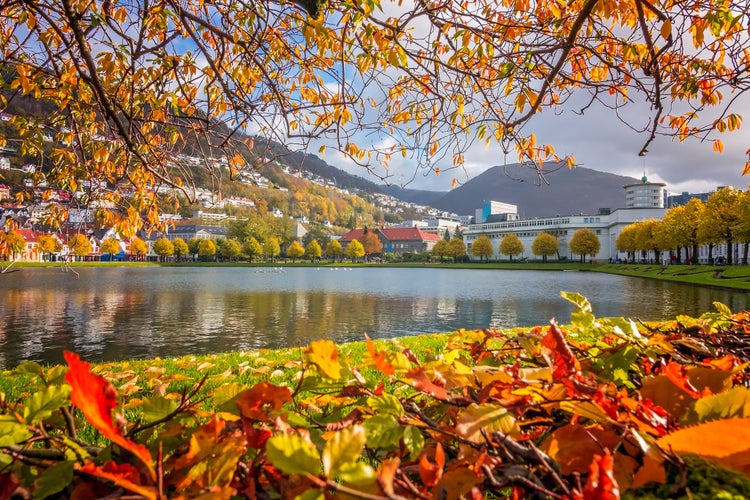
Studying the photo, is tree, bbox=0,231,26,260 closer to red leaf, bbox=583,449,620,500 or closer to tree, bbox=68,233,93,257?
tree, bbox=68,233,93,257

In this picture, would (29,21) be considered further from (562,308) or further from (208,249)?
(208,249)

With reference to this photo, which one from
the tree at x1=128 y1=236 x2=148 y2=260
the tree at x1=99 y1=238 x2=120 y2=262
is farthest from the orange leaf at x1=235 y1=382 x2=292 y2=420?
the tree at x1=99 y1=238 x2=120 y2=262

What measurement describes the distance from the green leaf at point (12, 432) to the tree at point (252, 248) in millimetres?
109119

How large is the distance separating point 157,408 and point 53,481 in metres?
0.20

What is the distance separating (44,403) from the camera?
63cm

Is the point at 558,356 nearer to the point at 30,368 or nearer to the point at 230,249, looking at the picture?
the point at 30,368

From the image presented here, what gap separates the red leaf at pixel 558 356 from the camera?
766 mm

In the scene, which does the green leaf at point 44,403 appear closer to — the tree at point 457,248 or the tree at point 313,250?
the tree at point 457,248

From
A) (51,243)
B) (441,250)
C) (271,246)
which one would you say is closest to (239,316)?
(51,243)

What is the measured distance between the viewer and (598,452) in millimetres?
599

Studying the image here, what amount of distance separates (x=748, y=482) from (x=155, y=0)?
4.84 meters

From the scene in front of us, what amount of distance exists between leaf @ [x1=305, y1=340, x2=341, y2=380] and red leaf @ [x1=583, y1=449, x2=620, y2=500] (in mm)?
411

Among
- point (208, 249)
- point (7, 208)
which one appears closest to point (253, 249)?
point (208, 249)

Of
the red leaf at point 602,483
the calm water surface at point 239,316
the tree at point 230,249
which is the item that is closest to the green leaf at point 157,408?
the red leaf at point 602,483
